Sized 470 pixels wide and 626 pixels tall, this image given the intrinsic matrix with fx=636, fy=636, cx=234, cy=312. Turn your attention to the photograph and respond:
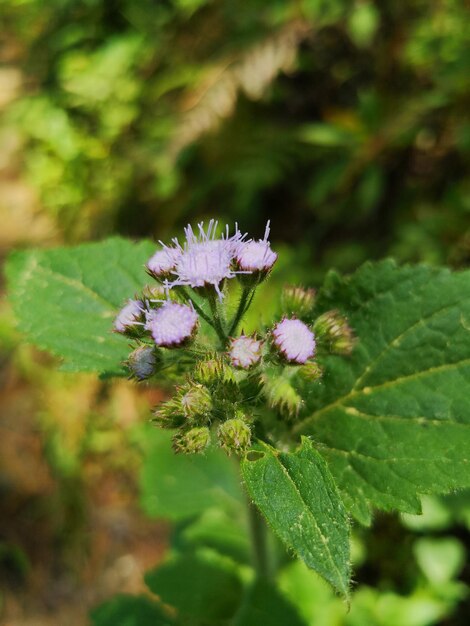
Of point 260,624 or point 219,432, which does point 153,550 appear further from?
point 219,432

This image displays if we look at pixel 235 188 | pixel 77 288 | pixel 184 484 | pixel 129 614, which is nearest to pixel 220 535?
pixel 184 484

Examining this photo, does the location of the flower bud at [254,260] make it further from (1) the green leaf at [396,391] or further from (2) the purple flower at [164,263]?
(1) the green leaf at [396,391]

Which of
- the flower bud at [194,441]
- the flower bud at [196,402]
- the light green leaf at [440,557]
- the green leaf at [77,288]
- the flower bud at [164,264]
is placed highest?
the green leaf at [77,288]

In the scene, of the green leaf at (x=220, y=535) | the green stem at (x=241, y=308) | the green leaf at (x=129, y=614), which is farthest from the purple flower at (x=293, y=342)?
the green leaf at (x=129, y=614)

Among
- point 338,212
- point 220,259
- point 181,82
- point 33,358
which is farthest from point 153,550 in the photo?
point 181,82

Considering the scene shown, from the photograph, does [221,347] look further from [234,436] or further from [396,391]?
[396,391]

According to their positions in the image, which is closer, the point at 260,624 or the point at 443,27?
the point at 260,624
